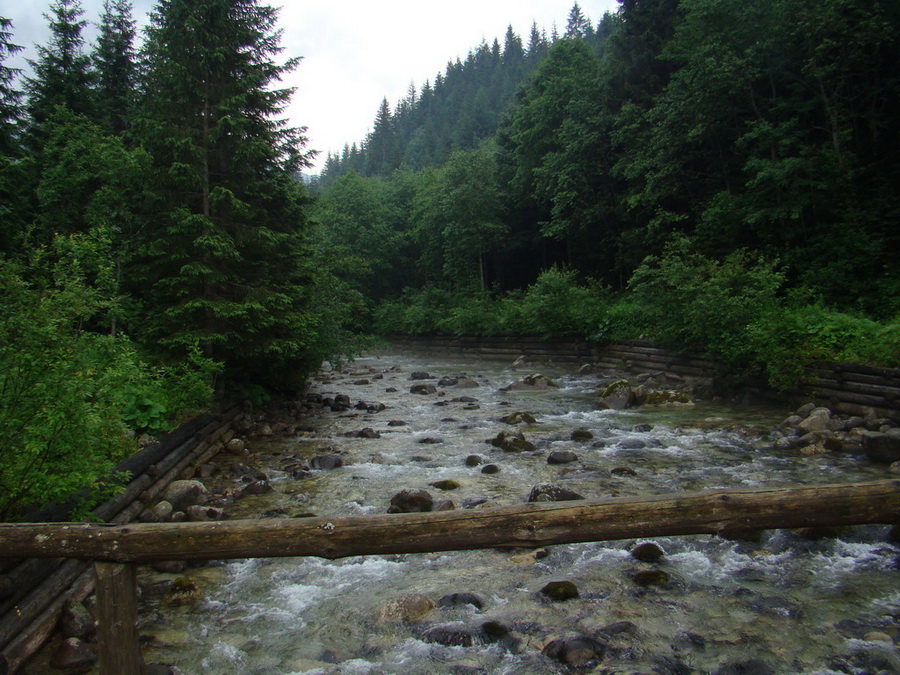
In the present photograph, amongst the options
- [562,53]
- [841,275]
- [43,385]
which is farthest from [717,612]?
[562,53]

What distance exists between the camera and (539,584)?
6105 mm

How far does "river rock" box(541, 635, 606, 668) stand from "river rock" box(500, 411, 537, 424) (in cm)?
1004

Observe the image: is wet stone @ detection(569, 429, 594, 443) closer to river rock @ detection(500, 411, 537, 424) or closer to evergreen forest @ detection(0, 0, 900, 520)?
river rock @ detection(500, 411, 537, 424)

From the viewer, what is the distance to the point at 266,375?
16547 mm

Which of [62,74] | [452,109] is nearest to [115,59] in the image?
[62,74]

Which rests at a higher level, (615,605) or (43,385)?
(43,385)

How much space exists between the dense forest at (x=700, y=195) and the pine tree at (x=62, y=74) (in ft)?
38.1

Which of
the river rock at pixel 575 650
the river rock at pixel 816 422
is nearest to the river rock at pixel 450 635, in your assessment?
the river rock at pixel 575 650

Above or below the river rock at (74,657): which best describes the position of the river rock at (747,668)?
below

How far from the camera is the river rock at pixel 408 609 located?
5547 millimetres

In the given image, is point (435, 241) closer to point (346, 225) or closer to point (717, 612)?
point (346, 225)

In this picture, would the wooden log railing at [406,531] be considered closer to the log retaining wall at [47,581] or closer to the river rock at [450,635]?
the log retaining wall at [47,581]

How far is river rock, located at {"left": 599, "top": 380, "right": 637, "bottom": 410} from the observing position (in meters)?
16.8

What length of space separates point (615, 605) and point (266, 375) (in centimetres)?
1302
